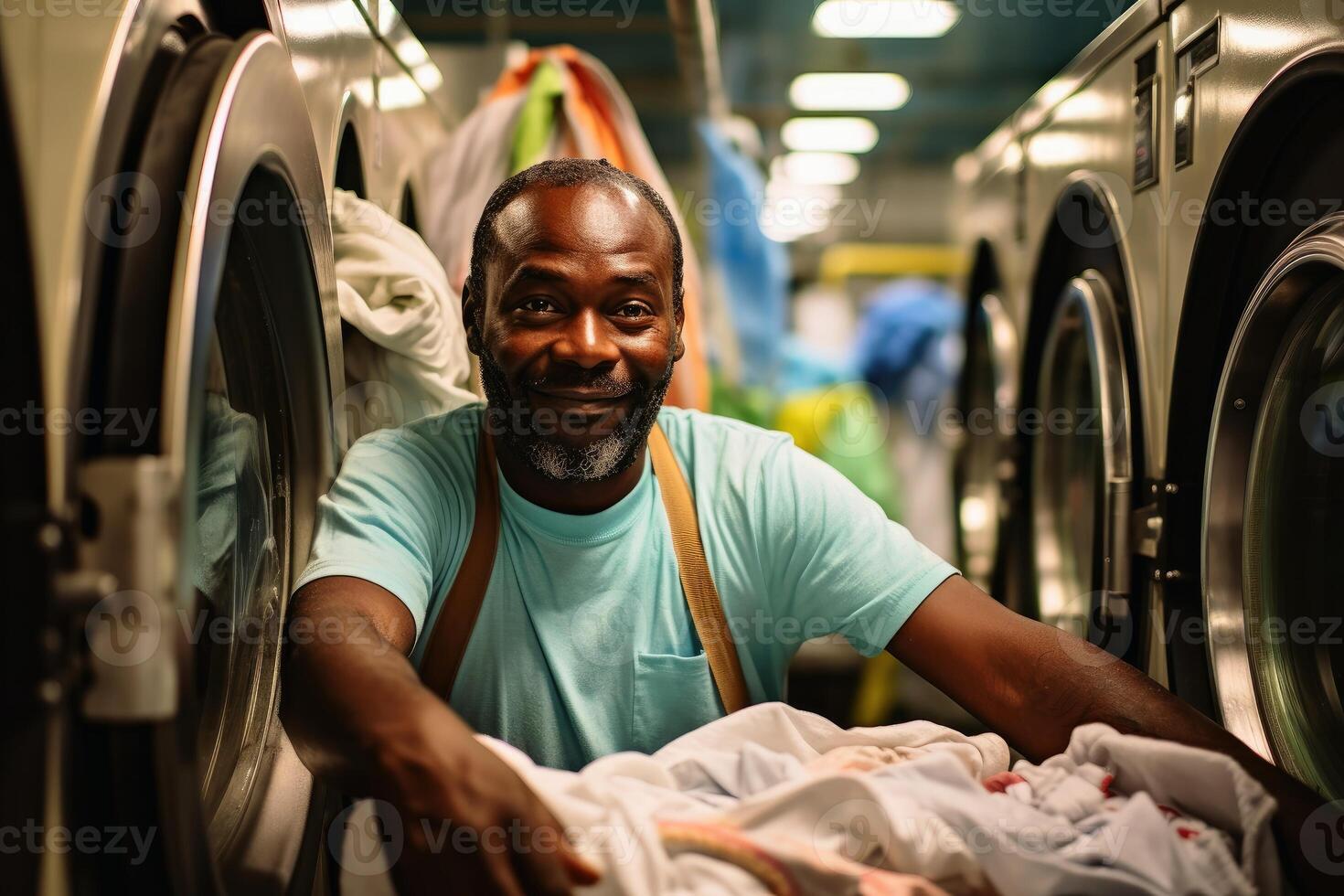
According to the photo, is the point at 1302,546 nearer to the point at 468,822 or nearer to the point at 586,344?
the point at 586,344

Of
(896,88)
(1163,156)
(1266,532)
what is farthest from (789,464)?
(896,88)

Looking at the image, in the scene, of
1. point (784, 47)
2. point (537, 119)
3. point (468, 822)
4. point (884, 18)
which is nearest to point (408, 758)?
point (468, 822)

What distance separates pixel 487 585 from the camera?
121 centimetres

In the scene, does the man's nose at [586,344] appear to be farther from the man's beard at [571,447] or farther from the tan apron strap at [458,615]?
the tan apron strap at [458,615]

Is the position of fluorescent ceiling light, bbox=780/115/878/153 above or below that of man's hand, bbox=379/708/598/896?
above

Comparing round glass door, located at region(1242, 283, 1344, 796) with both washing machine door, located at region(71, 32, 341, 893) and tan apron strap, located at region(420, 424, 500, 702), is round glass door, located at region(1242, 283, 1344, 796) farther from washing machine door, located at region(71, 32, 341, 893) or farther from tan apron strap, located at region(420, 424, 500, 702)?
washing machine door, located at region(71, 32, 341, 893)

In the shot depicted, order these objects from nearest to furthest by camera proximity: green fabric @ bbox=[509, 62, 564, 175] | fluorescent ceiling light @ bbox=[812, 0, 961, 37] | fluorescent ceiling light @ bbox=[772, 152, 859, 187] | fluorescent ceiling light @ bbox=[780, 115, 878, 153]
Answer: green fabric @ bbox=[509, 62, 564, 175] < fluorescent ceiling light @ bbox=[812, 0, 961, 37] < fluorescent ceiling light @ bbox=[780, 115, 878, 153] < fluorescent ceiling light @ bbox=[772, 152, 859, 187]

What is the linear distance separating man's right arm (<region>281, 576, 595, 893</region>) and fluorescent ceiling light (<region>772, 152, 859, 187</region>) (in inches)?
190

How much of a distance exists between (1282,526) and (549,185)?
97cm

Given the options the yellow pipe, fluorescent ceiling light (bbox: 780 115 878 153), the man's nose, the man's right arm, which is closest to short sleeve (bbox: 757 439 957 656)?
the man's nose

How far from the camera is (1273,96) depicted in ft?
3.85

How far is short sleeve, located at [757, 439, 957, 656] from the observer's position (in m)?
1.21

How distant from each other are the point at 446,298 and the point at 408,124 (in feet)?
1.57

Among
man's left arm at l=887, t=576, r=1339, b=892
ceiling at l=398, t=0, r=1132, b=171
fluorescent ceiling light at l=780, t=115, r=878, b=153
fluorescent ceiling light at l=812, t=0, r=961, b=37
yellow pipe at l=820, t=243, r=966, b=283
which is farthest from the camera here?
yellow pipe at l=820, t=243, r=966, b=283
